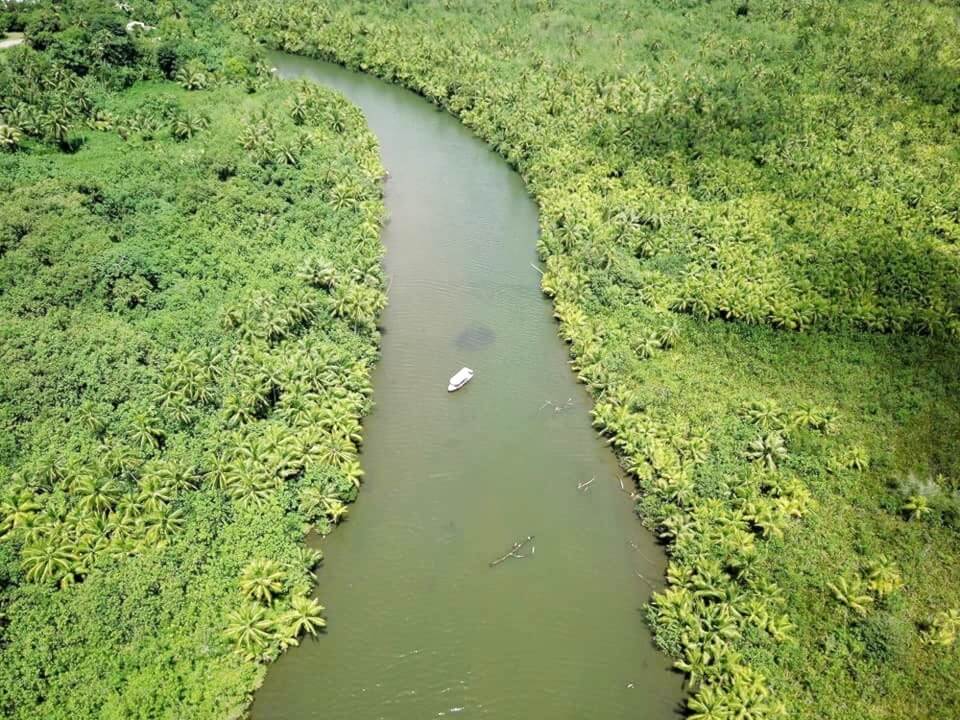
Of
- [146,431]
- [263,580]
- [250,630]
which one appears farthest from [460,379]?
[250,630]

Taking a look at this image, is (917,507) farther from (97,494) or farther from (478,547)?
(97,494)

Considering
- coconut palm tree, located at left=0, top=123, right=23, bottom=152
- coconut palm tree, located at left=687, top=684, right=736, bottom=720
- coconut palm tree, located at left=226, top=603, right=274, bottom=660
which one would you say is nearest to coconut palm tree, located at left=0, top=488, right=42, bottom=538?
coconut palm tree, located at left=226, top=603, right=274, bottom=660

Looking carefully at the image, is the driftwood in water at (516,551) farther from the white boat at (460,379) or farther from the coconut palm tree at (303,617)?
the white boat at (460,379)

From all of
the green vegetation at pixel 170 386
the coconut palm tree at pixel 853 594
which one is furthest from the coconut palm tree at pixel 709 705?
the green vegetation at pixel 170 386

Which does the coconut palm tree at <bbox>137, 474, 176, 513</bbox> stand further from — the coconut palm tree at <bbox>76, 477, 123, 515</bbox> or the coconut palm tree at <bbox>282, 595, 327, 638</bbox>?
the coconut palm tree at <bbox>282, 595, 327, 638</bbox>

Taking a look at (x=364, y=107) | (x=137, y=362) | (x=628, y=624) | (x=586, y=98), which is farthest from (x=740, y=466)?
(x=364, y=107)

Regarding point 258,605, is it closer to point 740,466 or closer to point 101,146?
point 740,466

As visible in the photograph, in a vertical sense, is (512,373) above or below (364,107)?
below
